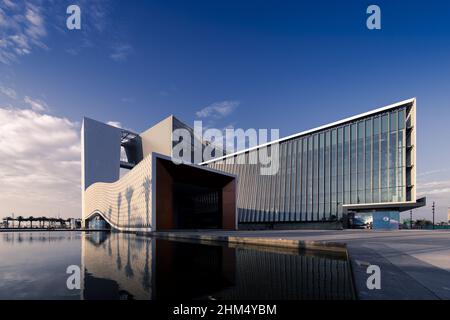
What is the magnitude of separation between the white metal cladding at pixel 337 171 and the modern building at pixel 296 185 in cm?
13

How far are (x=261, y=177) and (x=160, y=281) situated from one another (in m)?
53.1

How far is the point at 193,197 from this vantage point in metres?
50.2

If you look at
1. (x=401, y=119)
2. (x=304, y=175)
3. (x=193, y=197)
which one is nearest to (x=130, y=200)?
(x=193, y=197)

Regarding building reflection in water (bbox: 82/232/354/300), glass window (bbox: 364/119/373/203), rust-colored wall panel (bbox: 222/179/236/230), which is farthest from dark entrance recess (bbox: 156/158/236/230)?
building reflection in water (bbox: 82/232/354/300)

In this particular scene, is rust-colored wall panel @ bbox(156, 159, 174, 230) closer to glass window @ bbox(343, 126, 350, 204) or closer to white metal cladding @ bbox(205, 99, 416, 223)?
white metal cladding @ bbox(205, 99, 416, 223)

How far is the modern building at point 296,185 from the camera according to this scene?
3357 cm

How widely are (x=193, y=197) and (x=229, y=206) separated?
37.7 ft

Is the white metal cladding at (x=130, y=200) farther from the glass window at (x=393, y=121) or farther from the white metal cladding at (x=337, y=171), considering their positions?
the glass window at (x=393, y=121)

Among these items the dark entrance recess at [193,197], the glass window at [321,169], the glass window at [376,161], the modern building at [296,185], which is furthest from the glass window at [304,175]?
the dark entrance recess at [193,197]

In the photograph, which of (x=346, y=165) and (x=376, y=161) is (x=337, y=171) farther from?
(x=376, y=161)

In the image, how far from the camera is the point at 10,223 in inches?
3809
